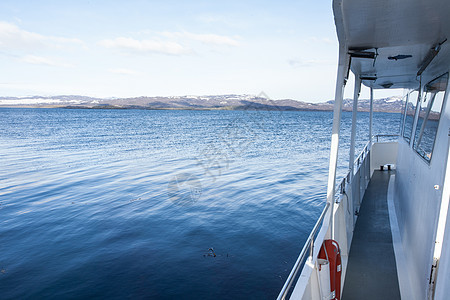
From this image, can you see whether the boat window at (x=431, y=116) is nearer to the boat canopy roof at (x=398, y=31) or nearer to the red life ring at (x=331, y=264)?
the boat canopy roof at (x=398, y=31)

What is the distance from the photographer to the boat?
2.71m

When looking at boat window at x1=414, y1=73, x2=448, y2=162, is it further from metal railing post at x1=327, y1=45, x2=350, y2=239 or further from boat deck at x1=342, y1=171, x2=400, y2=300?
boat deck at x1=342, y1=171, x2=400, y2=300

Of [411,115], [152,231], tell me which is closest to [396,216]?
[411,115]

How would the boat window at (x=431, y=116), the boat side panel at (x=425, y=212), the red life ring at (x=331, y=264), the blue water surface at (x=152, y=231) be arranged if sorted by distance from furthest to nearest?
the blue water surface at (x=152, y=231) → the boat window at (x=431, y=116) → the red life ring at (x=331, y=264) → the boat side panel at (x=425, y=212)

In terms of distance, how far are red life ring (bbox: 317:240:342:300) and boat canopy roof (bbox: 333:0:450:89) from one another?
2250 mm

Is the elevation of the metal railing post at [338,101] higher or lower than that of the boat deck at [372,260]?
higher

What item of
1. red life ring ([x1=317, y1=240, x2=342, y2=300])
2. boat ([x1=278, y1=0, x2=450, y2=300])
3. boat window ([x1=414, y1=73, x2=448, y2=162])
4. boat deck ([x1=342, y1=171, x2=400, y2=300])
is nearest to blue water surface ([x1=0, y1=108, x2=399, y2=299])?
boat deck ([x1=342, y1=171, x2=400, y2=300])

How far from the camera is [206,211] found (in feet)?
40.0

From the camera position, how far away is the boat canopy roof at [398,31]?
8.79ft

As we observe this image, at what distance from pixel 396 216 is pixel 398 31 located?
14.3 feet

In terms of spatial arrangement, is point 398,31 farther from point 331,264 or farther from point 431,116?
point 331,264

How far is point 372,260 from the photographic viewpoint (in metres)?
4.96

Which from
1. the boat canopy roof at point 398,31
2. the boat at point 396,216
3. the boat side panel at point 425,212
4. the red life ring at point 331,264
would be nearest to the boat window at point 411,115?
the boat at point 396,216

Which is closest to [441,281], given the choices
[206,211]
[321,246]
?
[321,246]
